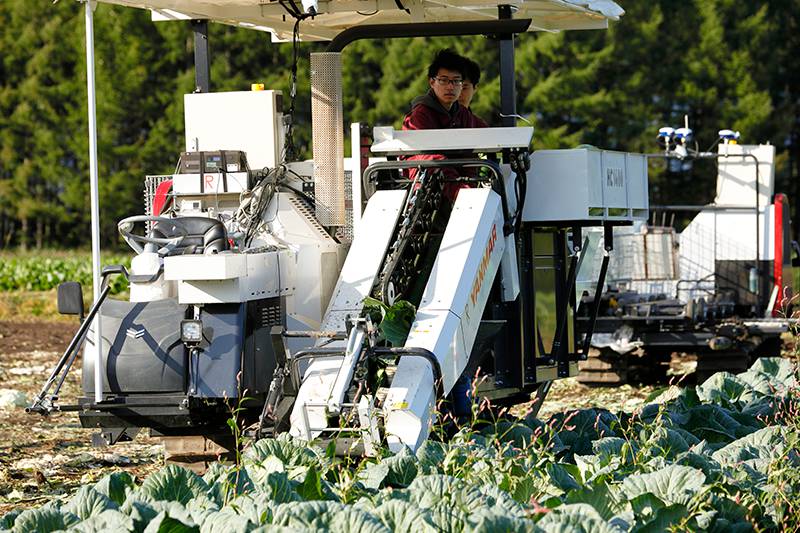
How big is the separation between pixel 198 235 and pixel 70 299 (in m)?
0.99

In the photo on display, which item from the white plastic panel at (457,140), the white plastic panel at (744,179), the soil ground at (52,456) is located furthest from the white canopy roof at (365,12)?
the white plastic panel at (744,179)

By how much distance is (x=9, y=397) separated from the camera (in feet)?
46.4

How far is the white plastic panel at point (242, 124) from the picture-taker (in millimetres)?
9320

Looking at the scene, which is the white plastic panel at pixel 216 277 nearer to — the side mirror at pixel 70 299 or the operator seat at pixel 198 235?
the operator seat at pixel 198 235

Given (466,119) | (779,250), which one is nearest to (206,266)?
(466,119)

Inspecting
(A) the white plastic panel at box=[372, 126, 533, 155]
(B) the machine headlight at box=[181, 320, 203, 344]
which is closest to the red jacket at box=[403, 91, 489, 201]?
(A) the white plastic panel at box=[372, 126, 533, 155]

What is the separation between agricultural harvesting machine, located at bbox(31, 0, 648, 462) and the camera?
24.5 ft

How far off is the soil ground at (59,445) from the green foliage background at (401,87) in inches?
1080

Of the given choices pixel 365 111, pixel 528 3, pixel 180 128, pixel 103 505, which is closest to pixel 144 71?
pixel 180 128

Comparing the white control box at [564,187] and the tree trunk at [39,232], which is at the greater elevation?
the white control box at [564,187]

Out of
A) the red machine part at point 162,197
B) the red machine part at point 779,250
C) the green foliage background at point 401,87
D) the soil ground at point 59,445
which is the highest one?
the green foliage background at point 401,87

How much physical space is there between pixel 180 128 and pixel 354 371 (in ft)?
134

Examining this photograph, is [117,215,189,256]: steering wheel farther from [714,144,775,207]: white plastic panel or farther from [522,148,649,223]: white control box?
[714,144,775,207]: white plastic panel

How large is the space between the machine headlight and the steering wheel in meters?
0.65
